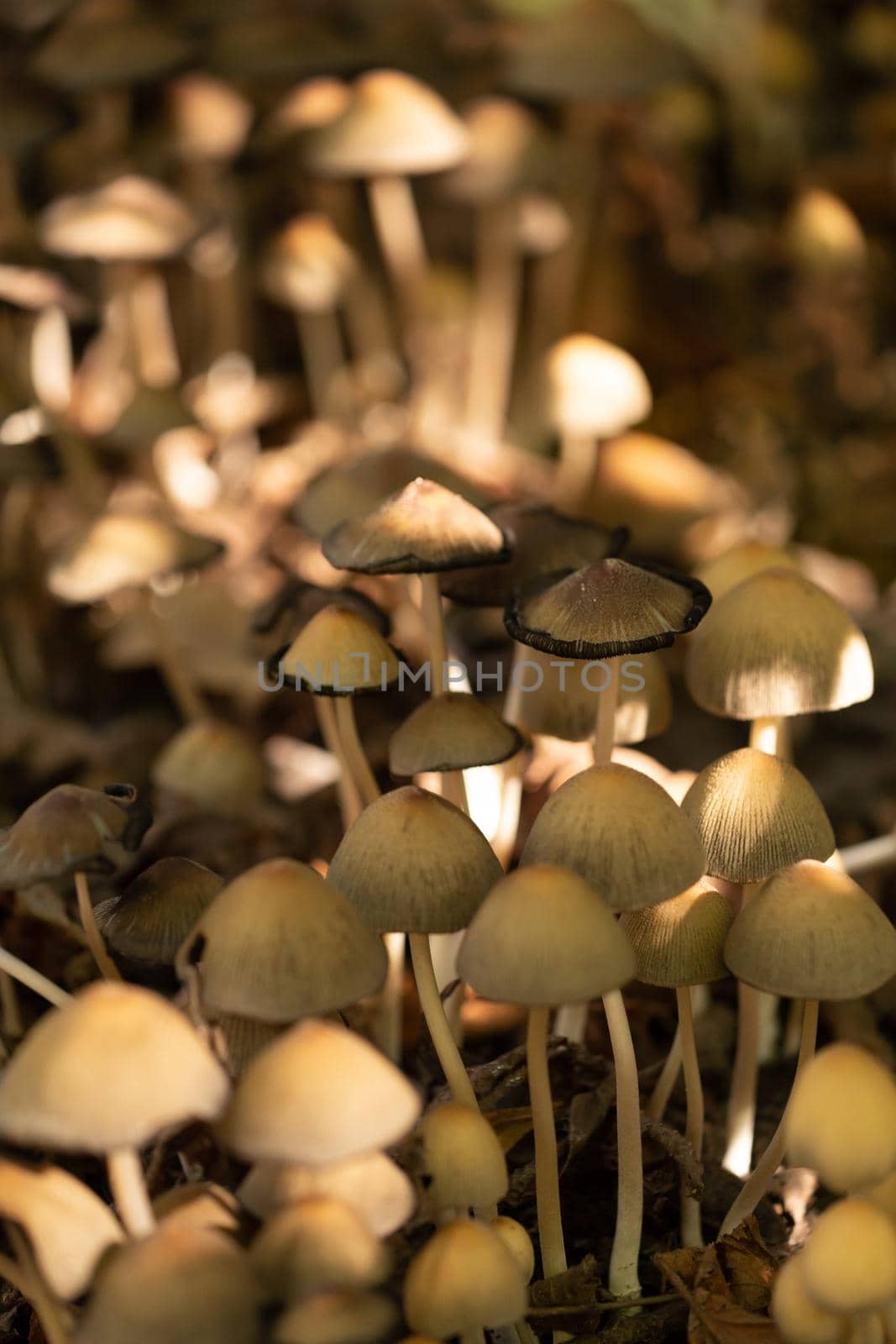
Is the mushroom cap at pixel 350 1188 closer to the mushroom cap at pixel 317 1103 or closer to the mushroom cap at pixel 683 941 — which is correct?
the mushroom cap at pixel 317 1103

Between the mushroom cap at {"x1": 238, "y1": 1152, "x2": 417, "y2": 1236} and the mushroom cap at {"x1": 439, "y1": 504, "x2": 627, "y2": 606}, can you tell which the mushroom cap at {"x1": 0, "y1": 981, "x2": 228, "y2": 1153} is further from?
the mushroom cap at {"x1": 439, "y1": 504, "x2": 627, "y2": 606}

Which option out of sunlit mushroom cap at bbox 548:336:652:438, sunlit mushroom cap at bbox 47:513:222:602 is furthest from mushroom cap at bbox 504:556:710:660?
sunlit mushroom cap at bbox 548:336:652:438

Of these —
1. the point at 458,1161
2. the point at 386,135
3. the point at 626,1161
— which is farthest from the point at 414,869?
the point at 386,135

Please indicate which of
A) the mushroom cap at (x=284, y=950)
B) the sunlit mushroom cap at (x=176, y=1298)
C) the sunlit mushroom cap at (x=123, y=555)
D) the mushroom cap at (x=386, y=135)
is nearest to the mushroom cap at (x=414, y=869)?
the mushroom cap at (x=284, y=950)

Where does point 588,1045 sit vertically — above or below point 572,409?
below

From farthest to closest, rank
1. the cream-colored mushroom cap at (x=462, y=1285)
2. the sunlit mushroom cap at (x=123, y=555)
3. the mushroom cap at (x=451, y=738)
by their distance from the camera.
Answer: the sunlit mushroom cap at (x=123, y=555) < the mushroom cap at (x=451, y=738) < the cream-colored mushroom cap at (x=462, y=1285)

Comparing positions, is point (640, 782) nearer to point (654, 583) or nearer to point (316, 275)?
point (654, 583)

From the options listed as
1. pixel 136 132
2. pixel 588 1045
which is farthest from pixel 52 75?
pixel 588 1045
